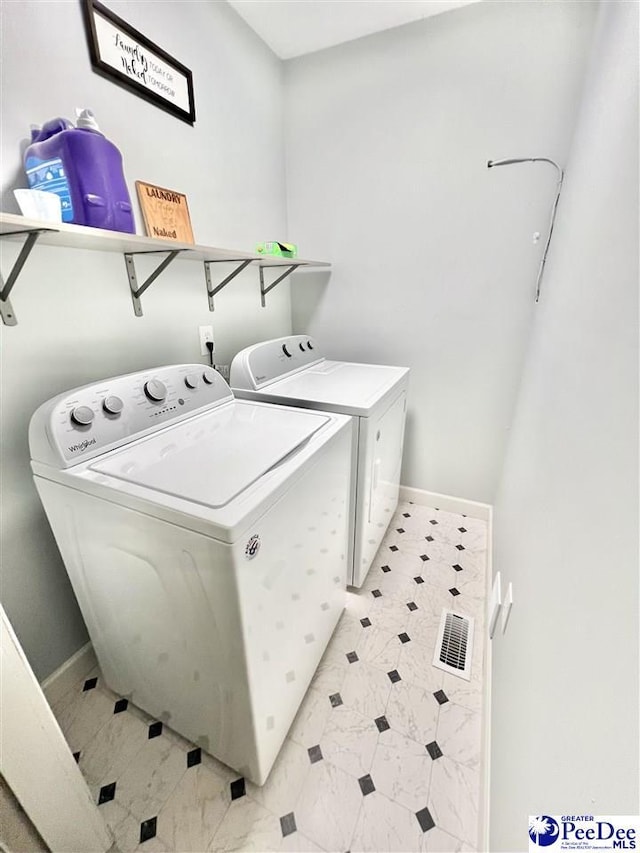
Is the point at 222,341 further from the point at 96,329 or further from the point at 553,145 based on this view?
the point at 553,145

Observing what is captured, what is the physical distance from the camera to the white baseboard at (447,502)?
247cm

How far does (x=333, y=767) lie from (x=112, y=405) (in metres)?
1.45

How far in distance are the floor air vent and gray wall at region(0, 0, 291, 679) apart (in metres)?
1.57

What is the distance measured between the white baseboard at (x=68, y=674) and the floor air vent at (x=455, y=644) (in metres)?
1.50

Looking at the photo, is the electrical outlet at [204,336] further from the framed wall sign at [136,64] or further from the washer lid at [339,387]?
the framed wall sign at [136,64]

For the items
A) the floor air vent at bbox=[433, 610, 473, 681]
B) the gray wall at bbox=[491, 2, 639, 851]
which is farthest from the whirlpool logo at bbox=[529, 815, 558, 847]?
the floor air vent at bbox=[433, 610, 473, 681]

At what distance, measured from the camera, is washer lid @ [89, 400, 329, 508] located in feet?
2.94

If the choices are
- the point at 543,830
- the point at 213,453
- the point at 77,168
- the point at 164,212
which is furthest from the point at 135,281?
→ the point at 543,830

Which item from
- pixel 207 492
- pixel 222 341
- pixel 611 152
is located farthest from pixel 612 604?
pixel 222 341

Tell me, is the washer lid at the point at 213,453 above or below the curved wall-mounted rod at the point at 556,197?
below

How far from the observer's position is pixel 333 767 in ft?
4.00

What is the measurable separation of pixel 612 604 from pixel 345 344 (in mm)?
2171

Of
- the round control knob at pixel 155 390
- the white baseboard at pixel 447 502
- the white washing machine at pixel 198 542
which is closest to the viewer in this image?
the white washing machine at pixel 198 542

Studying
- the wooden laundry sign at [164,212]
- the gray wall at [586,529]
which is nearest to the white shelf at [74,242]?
the wooden laundry sign at [164,212]
